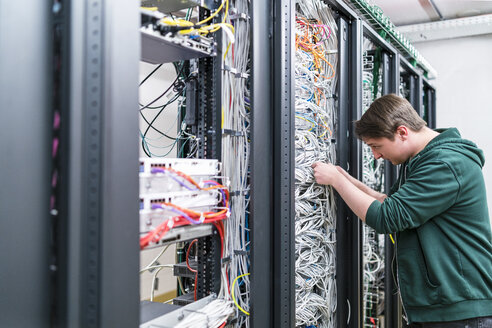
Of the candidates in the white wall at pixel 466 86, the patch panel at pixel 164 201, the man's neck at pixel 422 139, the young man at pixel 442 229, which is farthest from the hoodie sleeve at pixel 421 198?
the white wall at pixel 466 86

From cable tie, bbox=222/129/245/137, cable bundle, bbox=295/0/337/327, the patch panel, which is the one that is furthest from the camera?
cable bundle, bbox=295/0/337/327

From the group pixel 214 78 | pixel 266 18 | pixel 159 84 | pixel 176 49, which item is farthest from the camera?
pixel 159 84

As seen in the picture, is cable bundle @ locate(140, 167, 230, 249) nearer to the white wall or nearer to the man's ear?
the man's ear

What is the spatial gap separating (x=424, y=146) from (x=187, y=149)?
98 centimetres

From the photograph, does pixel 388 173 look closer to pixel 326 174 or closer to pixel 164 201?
pixel 326 174

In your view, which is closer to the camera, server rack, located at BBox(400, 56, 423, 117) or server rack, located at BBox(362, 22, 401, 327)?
server rack, located at BBox(362, 22, 401, 327)

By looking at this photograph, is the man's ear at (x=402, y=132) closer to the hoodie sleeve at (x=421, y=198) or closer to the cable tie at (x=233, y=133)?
the hoodie sleeve at (x=421, y=198)

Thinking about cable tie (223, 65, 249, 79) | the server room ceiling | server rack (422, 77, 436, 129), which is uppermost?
the server room ceiling

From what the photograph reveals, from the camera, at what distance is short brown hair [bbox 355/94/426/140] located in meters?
1.57

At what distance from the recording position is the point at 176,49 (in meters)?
1.20

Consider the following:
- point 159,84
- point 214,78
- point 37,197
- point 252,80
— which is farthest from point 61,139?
point 159,84

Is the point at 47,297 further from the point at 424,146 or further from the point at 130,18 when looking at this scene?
the point at 424,146

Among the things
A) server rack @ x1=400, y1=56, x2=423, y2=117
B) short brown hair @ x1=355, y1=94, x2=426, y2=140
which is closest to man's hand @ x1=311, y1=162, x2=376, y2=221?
short brown hair @ x1=355, y1=94, x2=426, y2=140

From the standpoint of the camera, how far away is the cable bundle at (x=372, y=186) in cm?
269
